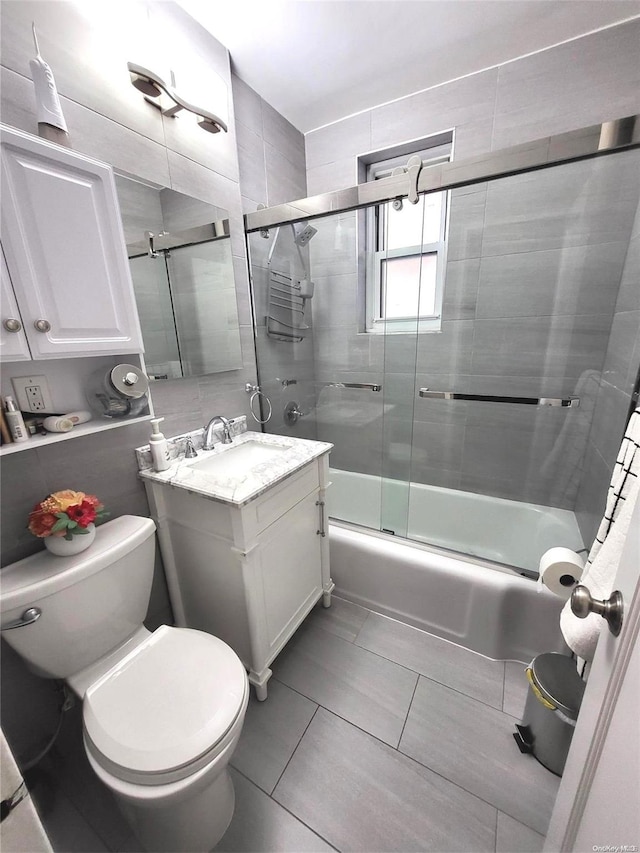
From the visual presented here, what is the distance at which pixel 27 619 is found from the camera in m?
0.79

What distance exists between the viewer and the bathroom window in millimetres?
1751

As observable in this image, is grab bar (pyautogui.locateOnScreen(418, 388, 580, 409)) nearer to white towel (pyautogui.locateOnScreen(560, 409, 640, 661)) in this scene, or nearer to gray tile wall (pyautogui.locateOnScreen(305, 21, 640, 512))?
gray tile wall (pyautogui.locateOnScreen(305, 21, 640, 512))

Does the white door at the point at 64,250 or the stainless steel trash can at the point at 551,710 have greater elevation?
the white door at the point at 64,250

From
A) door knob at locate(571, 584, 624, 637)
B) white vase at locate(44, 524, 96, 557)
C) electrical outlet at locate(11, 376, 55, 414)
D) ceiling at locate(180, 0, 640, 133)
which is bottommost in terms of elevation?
white vase at locate(44, 524, 96, 557)

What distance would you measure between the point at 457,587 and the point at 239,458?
1.10m

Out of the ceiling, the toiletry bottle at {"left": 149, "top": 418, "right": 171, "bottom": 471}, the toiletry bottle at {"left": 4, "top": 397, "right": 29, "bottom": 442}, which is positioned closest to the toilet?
the toiletry bottle at {"left": 149, "top": 418, "right": 171, "bottom": 471}

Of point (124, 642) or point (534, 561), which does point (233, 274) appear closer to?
point (124, 642)

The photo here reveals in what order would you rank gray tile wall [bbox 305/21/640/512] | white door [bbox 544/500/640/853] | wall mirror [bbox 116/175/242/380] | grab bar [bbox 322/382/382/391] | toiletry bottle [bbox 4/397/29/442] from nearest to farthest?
white door [bbox 544/500/640/853] < toiletry bottle [bbox 4/397/29/442] < wall mirror [bbox 116/175/242/380] < gray tile wall [bbox 305/21/640/512] < grab bar [bbox 322/382/382/391]

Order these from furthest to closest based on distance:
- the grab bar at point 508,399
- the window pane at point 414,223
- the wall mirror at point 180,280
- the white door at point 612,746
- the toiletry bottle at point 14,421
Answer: the grab bar at point 508,399, the window pane at point 414,223, the wall mirror at point 180,280, the toiletry bottle at point 14,421, the white door at point 612,746

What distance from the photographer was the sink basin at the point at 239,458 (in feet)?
4.50

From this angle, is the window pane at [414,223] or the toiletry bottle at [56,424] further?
the window pane at [414,223]

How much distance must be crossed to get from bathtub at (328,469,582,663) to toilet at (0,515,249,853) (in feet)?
2.62

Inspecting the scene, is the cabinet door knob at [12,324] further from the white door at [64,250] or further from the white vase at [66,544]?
the white vase at [66,544]

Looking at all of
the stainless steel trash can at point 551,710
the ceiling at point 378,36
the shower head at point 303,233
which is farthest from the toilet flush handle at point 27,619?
the ceiling at point 378,36
